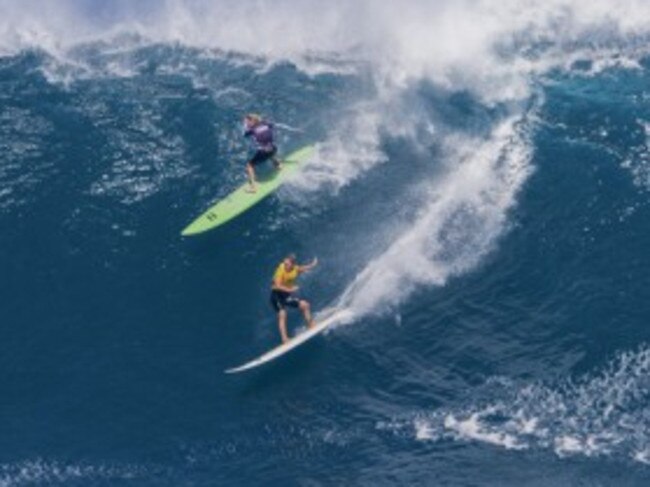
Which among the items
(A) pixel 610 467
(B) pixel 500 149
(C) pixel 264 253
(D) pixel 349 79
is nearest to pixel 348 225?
(C) pixel 264 253

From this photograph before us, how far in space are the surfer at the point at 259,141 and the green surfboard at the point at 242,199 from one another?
0.40m

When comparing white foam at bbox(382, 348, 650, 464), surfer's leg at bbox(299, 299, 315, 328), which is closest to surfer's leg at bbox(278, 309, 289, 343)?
surfer's leg at bbox(299, 299, 315, 328)

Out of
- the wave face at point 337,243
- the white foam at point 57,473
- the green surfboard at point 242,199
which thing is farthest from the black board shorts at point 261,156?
the white foam at point 57,473

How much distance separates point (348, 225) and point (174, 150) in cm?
940

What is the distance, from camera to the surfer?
44.0 m

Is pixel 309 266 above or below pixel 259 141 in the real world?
below

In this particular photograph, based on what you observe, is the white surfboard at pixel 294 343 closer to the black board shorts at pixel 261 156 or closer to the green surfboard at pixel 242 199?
the green surfboard at pixel 242 199

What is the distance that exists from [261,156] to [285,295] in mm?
9116

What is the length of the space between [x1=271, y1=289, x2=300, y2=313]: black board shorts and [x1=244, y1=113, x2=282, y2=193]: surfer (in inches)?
299

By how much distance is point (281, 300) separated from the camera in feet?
124

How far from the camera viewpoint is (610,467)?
32812 millimetres

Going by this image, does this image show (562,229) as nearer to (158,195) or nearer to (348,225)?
(348,225)

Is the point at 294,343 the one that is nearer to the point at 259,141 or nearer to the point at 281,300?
the point at 281,300

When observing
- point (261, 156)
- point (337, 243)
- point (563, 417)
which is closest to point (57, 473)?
point (337, 243)
